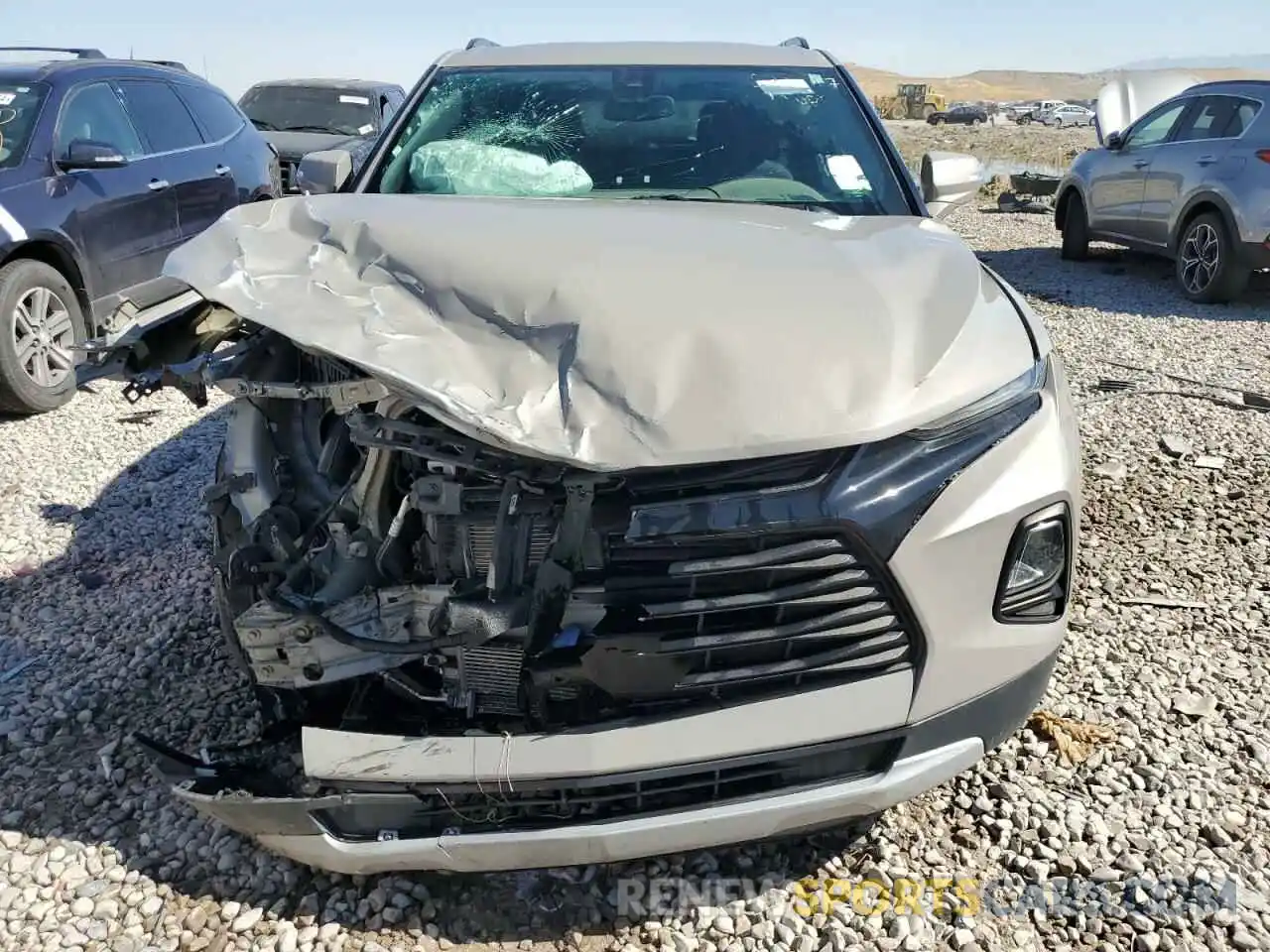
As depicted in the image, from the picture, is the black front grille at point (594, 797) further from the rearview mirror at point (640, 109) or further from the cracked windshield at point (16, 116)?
the cracked windshield at point (16, 116)

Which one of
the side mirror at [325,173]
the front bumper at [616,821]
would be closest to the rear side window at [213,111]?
the side mirror at [325,173]

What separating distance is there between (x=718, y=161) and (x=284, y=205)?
1.44 m

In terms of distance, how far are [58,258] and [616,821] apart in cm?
517

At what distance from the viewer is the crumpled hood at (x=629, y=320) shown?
1848 mm

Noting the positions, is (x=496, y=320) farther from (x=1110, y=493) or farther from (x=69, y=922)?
(x=1110, y=493)

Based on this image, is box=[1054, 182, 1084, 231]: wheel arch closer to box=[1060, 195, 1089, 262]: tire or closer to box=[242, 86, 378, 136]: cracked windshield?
box=[1060, 195, 1089, 262]: tire

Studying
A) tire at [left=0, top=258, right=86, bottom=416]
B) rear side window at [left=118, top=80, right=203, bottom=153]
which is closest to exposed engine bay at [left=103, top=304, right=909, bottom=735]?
tire at [left=0, top=258, right=86, bottom=416]

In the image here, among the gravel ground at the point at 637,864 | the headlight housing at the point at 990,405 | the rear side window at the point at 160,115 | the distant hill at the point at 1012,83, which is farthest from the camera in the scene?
the distant hill at the point at 1012,83

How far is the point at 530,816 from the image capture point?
1940 mm

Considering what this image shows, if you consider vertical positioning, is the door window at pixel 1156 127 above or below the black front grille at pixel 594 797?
above

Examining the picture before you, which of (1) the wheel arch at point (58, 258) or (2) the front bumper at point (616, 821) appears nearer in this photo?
(2) the front bumper at point (616, 821)

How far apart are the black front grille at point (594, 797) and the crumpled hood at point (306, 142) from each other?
30.0ft

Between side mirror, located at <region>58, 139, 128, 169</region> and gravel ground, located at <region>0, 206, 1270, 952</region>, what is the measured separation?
1.81 metres

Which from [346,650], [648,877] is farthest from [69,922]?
[648,877]
